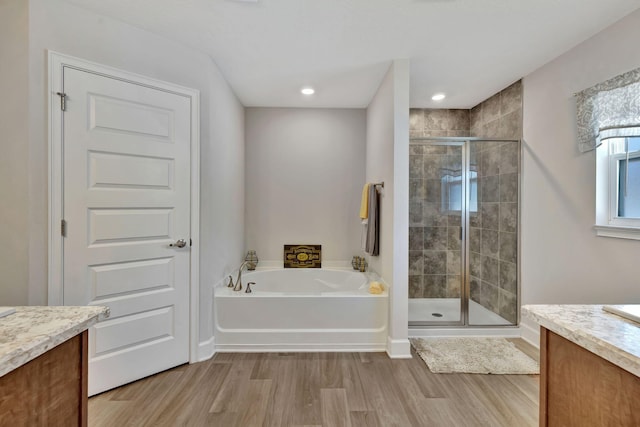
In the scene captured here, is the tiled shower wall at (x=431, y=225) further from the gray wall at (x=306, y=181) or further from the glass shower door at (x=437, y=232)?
the gray wall at (x=306, y=181)

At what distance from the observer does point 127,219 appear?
1.97 metres

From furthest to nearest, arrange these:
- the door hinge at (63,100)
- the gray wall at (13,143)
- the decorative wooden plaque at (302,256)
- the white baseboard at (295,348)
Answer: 1. the decorative wooden plaque at (302,256)
2. the white baseboard at (295,348)
3. the door hinge at (63,100)
4. the gray wall at (13,143)

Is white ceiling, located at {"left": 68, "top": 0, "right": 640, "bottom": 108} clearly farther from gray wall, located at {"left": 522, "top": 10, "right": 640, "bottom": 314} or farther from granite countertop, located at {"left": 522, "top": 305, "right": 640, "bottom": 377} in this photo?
granite countertop, located at {"left": 522, "top": 305, "right": 640, "bottom": 377}

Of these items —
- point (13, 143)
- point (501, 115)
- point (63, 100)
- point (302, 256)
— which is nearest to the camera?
point (13, 143)

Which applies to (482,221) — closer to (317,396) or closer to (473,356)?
(473,356)

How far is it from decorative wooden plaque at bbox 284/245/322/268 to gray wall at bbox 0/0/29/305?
232cm

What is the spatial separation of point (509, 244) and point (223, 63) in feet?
10.2

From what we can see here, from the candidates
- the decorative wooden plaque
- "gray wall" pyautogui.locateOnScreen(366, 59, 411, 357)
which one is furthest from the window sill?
the decorative wooden plaque

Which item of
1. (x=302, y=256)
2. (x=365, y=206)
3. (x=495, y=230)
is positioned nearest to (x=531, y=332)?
(x=495, y=230)

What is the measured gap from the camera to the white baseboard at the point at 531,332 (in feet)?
8.39

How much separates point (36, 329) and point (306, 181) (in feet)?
9.56

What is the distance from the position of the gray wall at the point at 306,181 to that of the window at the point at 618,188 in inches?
84.2

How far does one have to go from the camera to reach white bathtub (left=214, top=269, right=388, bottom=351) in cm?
245

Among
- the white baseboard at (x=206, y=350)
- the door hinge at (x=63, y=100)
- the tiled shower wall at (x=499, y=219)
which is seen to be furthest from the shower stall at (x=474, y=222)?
the door hinge at (x=63, y=100)
